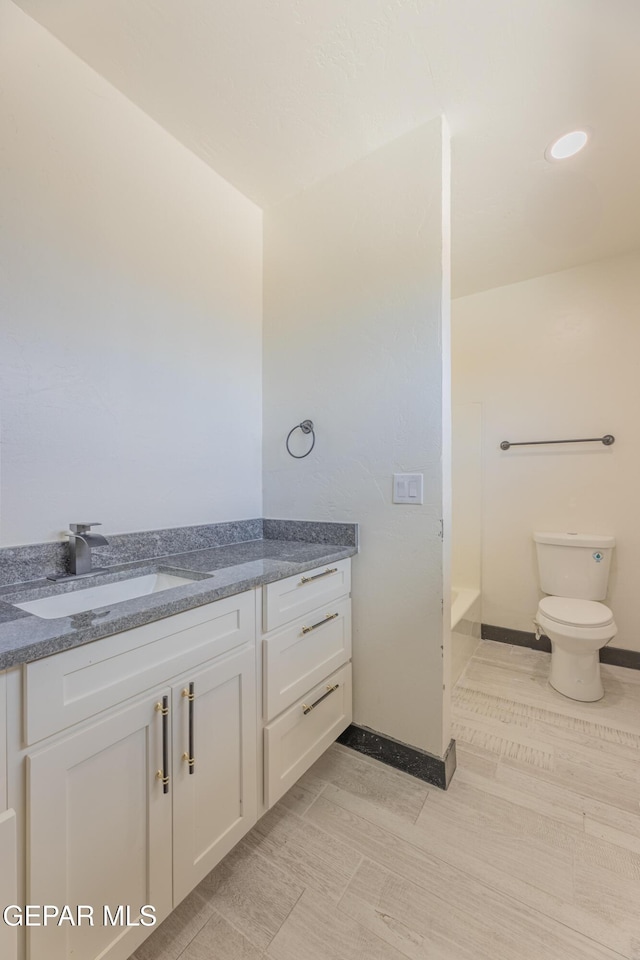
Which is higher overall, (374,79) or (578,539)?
(374,79)

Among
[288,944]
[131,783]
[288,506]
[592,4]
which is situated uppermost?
[592,4]

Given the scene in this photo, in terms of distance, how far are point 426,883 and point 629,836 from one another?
2.30ft

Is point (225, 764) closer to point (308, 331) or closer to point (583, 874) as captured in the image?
point (583, 874)

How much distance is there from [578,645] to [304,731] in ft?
4.88

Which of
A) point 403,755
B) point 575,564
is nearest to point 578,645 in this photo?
point 575,564

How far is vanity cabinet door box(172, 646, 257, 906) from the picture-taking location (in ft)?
3.05

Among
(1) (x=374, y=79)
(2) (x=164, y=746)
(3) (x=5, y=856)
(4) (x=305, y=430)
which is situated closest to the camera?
(3) (x=5, y=856)

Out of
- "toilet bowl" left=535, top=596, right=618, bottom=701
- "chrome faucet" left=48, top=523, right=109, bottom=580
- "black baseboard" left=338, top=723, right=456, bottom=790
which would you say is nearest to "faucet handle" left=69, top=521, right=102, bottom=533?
"chrome faucet" left=48, top=523, right=109, bottom=580

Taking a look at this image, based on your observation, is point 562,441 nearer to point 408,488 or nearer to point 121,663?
point 408,488

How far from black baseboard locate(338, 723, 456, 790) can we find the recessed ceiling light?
7.94 ft

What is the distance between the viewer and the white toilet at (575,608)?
1.95 m

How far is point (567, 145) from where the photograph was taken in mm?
1548

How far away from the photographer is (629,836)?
1230mm

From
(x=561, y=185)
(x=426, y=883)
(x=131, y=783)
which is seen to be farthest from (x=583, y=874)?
(x=561, y=185)
